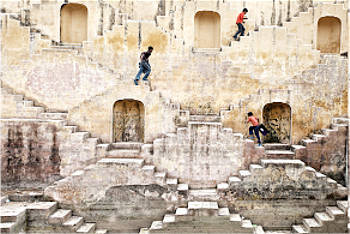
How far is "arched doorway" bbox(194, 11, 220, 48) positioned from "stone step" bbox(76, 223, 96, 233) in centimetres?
1013

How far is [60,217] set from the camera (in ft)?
27.3

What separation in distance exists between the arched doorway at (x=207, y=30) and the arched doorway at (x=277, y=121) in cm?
496

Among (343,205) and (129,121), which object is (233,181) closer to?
(343,205)

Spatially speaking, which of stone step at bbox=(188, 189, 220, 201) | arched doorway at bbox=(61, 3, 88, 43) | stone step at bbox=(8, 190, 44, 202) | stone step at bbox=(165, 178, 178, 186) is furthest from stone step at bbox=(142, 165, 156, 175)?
arched doorway at bbox=(61, 3, 88, 43)

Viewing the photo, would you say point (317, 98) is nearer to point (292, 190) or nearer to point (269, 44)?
point (269, 44)

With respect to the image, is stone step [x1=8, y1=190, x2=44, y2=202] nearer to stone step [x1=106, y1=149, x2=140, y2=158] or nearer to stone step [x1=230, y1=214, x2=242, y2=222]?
stone step [x1=106, y1=149, x2=140, y2=158]

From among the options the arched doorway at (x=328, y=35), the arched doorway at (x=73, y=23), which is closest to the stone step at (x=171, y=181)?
the arched doorway at (x=73, y=23)

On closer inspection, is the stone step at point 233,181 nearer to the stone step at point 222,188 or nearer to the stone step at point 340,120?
the stone step at point 222,188

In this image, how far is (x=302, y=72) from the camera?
36.5 feet

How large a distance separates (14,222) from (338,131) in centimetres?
1150

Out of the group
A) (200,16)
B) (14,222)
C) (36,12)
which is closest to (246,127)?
(200,16)

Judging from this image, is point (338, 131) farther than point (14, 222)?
Yes

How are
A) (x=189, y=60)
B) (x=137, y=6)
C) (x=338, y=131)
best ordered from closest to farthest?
(x=338, y=131) → (x=189, y=60) → (x=137, y=6)

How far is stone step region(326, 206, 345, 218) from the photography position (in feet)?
27.6
